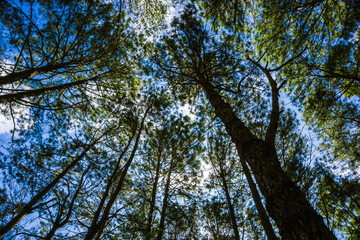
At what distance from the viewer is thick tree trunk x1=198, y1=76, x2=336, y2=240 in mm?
1324

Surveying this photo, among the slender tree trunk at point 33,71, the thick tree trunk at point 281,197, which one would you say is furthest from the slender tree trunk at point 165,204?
the slender tree trunk at point 33,71

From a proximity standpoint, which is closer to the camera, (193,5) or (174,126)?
(193,5)

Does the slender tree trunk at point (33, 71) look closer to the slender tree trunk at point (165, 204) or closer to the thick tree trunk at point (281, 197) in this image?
the thick tree trunk at point (281, 197)

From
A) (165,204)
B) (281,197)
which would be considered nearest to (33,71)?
(281,197)

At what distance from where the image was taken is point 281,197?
159cm

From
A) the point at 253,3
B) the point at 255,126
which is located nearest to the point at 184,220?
the point at 255,126

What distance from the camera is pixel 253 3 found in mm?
4930

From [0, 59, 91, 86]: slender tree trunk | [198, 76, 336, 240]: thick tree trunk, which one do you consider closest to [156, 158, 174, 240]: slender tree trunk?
[198, 76, 336, 240]: thick tree trunk

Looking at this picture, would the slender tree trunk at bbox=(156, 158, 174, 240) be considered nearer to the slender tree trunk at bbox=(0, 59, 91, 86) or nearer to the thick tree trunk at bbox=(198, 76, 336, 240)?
the thick tree trunk at bbox=(198, 76, 336, 240)

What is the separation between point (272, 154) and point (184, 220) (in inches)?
225

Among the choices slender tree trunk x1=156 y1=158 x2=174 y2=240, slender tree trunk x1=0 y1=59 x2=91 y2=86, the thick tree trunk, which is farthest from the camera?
slender tree trunk x1=156 y1=158 x2=174 y2=240

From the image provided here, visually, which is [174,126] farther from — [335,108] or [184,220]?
[335,108]

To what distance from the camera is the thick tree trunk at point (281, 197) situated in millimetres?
1324

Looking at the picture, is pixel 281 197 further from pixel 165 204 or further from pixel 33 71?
pixel 165 204
